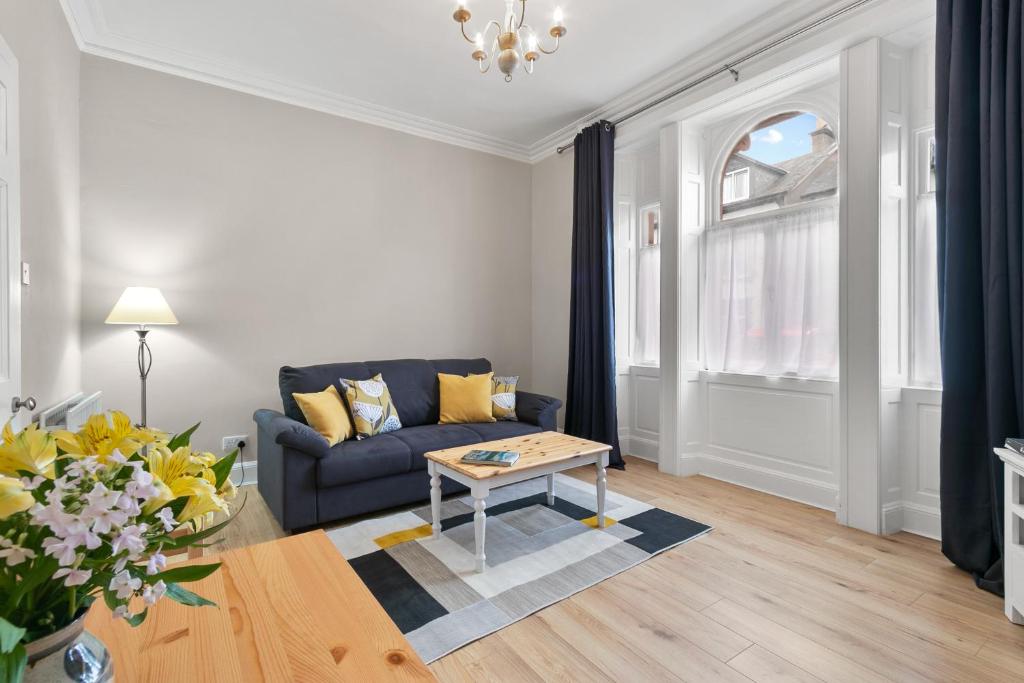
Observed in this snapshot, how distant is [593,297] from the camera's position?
4266 mm

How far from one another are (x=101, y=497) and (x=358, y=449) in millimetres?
2591

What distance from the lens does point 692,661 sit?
175 cm

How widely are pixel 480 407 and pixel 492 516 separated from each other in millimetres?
1020

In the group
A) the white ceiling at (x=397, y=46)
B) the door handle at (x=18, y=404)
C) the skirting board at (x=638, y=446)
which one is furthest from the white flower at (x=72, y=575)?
the skirting board at (x=638, y=446)

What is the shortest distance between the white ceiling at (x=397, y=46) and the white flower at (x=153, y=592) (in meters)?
3.16

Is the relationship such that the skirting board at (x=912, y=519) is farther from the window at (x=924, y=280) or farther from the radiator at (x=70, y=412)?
the radiator at (x=70, y=412)

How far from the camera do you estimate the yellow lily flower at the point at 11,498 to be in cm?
48

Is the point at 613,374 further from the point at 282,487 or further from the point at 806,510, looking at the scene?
the point at 282,487

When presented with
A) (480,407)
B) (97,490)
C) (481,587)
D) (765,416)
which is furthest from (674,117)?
(97,490)

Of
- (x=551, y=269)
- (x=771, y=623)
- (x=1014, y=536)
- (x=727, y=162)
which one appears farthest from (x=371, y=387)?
(x=1014, y=536)

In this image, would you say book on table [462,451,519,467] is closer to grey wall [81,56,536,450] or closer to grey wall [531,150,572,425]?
grey wall [81,56,536,450]

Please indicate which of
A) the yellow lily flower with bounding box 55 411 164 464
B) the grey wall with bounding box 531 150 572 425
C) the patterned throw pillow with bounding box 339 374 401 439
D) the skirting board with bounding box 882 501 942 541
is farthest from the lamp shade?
the skirting board with bounding box 882 501 942 541

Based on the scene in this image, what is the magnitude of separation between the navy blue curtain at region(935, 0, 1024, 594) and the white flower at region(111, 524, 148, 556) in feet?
9.82

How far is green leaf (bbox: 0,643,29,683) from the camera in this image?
450mm
